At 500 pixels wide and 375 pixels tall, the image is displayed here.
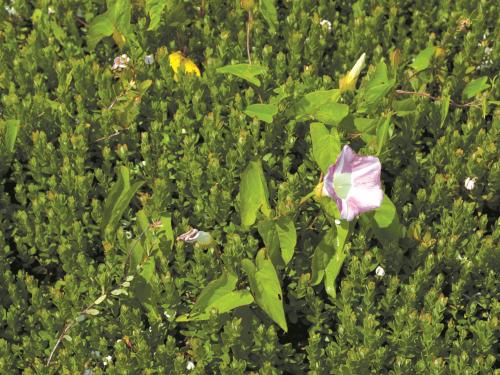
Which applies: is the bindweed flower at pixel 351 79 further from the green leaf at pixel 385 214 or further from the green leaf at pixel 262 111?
the green leaf at pixel 385 214

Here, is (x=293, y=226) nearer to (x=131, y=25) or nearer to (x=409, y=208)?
(x=409, y=208)

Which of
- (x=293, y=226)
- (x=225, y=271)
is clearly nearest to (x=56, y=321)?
(x=225, y=271)

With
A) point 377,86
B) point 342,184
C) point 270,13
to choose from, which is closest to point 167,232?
point 342,184

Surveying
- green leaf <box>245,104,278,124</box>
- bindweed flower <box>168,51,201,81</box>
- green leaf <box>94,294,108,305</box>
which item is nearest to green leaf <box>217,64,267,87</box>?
green leaf <box>245,104,278,124</box>

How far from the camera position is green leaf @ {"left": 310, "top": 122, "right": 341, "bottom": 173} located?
336 centimetres

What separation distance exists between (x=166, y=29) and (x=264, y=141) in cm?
95

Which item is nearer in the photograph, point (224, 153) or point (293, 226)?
point (293, 226)

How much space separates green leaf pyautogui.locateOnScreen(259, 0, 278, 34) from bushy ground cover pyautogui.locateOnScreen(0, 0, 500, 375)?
0.01 m

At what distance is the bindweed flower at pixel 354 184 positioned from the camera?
3.06 m

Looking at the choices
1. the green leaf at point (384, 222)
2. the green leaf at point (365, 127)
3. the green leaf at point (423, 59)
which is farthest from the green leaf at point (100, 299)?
the green leaf at point (423, 59)

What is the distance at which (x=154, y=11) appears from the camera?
4031mm

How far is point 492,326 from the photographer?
312 centimetres

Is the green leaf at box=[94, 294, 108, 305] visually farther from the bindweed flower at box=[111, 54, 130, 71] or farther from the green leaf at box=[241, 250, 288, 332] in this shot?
the bindweed flower at box=[111, 54, 130, 71]

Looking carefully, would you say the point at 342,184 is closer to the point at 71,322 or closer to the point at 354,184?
the point at 354,184
